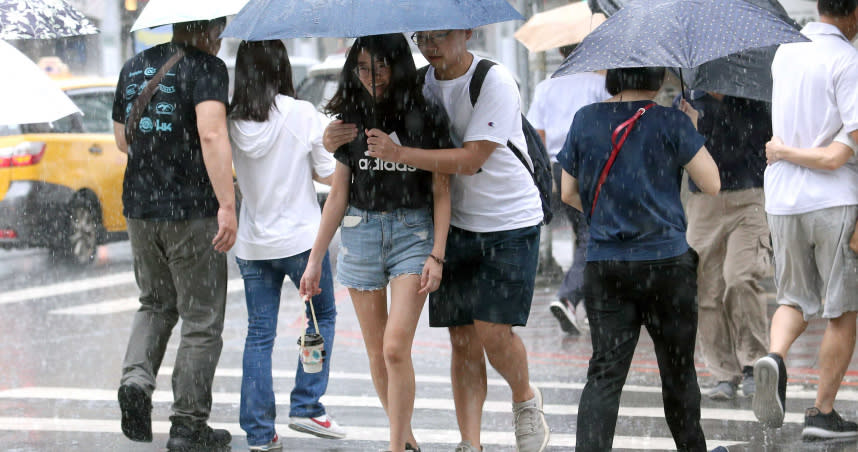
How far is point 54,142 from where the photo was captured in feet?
39.9

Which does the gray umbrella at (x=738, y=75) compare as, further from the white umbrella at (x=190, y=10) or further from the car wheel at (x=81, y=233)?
the car wheel at (x=81, y=233)

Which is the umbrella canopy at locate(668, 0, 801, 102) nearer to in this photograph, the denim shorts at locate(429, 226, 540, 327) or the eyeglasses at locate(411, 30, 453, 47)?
the denim shorts at locate(429, 226, 540, 327)

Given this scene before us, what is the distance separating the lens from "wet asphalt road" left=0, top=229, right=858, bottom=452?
6.13 meters

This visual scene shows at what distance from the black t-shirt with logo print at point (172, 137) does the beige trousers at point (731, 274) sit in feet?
9.15

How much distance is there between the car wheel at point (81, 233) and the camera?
1242cm

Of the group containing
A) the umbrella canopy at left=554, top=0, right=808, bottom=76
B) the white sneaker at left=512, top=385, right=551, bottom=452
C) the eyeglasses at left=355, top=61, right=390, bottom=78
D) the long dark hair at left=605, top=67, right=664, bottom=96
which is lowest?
the white sneaker at left=512, top=385, right=551, bottom=452

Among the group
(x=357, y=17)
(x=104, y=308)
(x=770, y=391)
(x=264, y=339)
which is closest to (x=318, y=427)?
(x=264, y=339)

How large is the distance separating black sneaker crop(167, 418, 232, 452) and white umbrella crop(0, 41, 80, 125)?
67.8 inches

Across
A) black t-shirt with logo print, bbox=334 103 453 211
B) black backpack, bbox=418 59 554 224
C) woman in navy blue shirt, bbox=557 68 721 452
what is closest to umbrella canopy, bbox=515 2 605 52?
black backpack, bbox=418 59 554 224

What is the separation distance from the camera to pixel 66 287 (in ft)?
37.0

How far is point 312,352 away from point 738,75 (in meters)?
2.52

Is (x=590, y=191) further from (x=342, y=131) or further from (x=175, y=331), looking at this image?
(x=175, y=331)

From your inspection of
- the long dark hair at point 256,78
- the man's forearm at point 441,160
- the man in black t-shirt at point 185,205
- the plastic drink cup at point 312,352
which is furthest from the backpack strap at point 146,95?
the man's forearm at point 441,160

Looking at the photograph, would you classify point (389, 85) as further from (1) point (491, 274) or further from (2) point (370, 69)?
(1) point (491, 274)
